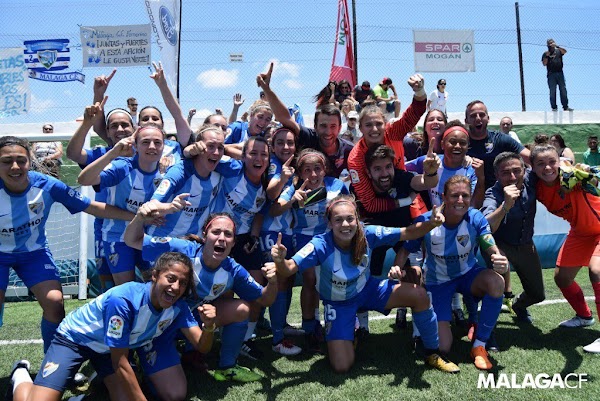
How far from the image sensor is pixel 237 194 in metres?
4.56

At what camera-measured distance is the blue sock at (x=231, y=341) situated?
400cm

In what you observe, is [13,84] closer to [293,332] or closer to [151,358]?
[293,332]

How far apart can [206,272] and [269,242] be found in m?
0.94

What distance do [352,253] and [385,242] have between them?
1.02 feet

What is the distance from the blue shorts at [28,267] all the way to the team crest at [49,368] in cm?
85

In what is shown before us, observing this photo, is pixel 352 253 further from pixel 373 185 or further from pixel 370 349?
pixel 370 349

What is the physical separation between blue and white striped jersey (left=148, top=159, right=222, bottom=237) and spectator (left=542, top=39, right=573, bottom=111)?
12.0 m

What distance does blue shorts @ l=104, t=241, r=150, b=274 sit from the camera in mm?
4363

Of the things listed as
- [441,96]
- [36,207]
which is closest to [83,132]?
[36,207]

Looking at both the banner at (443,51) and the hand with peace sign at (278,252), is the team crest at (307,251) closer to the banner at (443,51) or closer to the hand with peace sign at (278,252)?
the hand with peace sign at (278,252)

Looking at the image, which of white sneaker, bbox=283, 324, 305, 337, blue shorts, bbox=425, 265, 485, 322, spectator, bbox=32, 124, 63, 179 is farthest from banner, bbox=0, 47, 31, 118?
blue shorts, bbox=425, 265, 485, 322

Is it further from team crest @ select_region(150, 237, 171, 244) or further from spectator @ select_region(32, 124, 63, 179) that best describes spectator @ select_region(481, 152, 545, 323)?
spectator @ select_region(32, 124, 63, 179)

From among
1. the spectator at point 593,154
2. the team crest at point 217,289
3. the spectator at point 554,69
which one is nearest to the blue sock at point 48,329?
the team crest at point 217,289

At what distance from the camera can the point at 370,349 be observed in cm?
462
